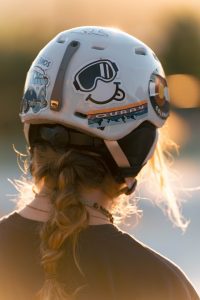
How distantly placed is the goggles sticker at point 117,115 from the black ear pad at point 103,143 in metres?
0.05

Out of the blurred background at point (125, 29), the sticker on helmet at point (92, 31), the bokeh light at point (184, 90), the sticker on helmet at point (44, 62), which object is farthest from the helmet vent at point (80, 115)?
the bokeh light at point (184, 90)

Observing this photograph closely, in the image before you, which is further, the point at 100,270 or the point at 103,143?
the point at 103,143

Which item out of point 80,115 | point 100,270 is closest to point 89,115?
point 80,115

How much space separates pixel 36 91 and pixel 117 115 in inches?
13.9

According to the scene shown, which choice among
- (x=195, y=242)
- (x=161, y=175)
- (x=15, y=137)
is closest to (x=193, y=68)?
(x=15, y=137)

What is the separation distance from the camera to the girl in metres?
3.30

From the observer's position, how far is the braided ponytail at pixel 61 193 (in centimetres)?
330

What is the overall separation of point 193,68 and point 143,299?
3665 centimetres

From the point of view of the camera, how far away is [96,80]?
389cm

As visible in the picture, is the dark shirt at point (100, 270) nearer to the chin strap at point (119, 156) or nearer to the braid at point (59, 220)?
the braid at point (59, 220)

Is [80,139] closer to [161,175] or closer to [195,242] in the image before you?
[161,175]

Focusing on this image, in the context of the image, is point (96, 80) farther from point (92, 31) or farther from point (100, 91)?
point (92, 31)

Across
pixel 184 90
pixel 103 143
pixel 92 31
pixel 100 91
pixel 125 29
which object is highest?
pixel 92 31

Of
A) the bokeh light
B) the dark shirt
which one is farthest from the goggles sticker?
the bokeh light
